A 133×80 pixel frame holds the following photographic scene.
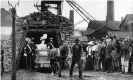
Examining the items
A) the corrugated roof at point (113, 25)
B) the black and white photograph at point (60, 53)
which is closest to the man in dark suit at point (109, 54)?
the black and white photograph at point (60, 53)

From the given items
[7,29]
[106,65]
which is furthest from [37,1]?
[7,29]

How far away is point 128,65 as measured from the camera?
659 inches

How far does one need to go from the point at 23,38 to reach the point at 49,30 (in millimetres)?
2234

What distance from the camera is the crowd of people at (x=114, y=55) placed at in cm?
1672

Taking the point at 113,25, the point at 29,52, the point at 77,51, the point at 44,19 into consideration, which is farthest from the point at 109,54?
the point at 113,25

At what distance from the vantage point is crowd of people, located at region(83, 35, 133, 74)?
16.7 m

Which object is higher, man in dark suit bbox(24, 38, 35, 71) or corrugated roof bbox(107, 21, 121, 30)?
corrugated roof bbox(107, 21, 121, 30)

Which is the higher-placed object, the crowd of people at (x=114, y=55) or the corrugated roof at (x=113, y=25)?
the corrugated roof at (x=113, y=25)

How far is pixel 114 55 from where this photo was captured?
17.5 meters

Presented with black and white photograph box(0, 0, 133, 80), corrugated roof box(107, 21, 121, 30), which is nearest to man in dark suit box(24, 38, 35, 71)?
black and white photograph box(0, 0, 133, 80)

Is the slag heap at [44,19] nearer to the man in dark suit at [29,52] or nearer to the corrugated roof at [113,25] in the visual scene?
the man in dark suit at [29,52]

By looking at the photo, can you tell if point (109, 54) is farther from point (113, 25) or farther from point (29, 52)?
point (113, 25)

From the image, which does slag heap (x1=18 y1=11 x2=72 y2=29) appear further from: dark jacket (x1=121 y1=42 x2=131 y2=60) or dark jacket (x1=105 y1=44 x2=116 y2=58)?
dark jacket (x1=121 y1=42 x2=131 y2=60)

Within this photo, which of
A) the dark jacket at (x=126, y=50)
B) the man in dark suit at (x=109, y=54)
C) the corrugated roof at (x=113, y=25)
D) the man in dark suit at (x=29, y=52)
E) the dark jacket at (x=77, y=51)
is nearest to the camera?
the dark jacket at (x=77, y=51)
